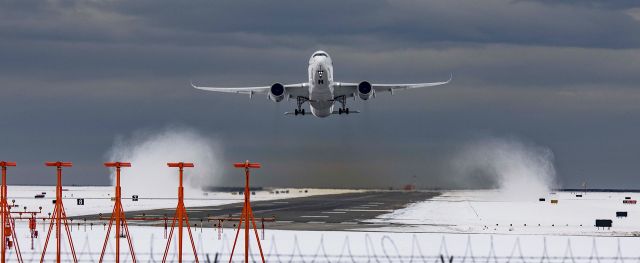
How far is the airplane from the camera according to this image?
91625mm

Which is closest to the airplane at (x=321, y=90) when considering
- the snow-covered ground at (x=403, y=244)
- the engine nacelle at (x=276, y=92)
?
the engine nacelle at (x=276, y=92)

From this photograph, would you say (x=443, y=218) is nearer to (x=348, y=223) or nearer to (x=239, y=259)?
(x=348, y=223)

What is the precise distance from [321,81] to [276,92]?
657 cm

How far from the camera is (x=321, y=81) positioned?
91312 millimetres

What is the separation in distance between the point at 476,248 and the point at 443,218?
116 feet

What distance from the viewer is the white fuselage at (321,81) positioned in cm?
9075

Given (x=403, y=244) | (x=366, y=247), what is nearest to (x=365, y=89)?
(x=403, y=244)

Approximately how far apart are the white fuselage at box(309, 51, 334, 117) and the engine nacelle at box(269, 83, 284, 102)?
9.86 feet

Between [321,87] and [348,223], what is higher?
[321,87]

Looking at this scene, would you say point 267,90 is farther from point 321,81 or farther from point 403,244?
point 403,244

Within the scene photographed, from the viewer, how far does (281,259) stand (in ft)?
152

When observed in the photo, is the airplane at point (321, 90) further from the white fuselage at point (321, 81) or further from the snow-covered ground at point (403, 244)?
the snow-covered ground at point (403, 244)

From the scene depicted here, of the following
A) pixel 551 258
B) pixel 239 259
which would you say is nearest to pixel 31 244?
pixel 239 259

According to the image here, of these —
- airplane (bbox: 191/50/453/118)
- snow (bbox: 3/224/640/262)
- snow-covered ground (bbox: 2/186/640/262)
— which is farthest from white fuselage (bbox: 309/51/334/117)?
snow (bbox: 3/224/640/262)
